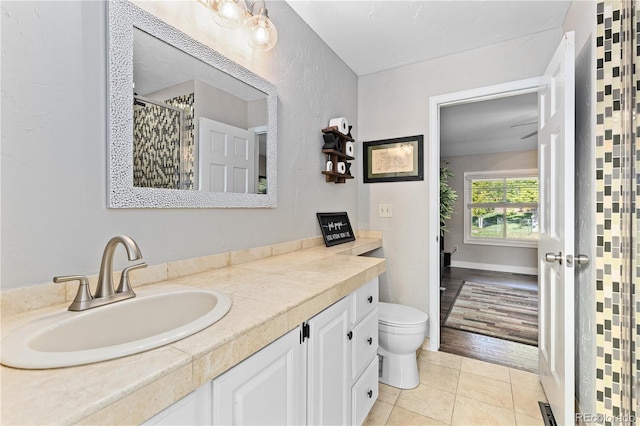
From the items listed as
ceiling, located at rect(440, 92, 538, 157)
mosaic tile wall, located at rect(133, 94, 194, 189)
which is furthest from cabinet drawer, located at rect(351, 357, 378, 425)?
ceiling, located at rect(440, 92, 538, 157)

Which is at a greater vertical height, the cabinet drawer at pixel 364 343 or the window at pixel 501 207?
the window at pixel 501 207

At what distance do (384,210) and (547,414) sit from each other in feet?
5.49

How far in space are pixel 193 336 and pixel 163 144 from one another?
2.59 ft

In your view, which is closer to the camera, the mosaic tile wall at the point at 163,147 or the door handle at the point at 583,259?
the mosaic tile wall at the point at 163,147

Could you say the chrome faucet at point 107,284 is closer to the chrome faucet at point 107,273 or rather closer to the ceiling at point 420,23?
the chrome faucet at point 107,273

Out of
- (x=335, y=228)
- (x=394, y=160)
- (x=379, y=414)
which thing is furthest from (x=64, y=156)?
(x=394, y=160)

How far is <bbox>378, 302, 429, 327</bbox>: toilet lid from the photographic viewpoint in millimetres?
1825

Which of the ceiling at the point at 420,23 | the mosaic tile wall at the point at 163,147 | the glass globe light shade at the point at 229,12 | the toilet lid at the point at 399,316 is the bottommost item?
the toilet lid at the point at 399,316

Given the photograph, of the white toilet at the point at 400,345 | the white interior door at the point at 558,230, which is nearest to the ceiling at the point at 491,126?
the white interior door at the point at 558,230

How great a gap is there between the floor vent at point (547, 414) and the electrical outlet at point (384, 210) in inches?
62.0

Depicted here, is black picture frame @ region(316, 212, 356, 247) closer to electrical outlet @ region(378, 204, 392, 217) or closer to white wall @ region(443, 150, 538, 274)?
electrical outlet @ region(378, 204, 392, 217)

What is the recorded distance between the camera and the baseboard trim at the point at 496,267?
5000 mm

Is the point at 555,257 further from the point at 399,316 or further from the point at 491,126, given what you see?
the point at 491,126

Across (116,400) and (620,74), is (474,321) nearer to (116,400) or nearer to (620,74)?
(620,74)
